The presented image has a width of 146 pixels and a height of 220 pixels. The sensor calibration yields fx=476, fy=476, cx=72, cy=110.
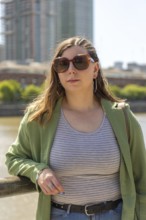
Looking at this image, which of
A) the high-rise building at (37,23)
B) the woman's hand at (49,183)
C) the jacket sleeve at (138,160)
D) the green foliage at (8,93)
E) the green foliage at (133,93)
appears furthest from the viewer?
the high-rise building at (37,23)

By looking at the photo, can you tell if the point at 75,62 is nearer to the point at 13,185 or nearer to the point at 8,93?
the point at 13,185

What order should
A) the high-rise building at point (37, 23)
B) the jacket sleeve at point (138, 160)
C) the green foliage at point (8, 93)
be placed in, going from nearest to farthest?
the jacket sleeve at point (138, 160) → the green foliage at point (8, 93) → the high-rise building at point (37, 23)

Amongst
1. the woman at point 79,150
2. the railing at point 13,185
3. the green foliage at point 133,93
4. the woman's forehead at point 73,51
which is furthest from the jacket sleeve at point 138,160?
the green foliage at point 133,93

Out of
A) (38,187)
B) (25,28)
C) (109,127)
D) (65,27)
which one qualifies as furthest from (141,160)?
(65,27)

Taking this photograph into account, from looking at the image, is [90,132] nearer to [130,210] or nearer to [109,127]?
[109,127]

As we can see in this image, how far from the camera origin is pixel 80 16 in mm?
73562

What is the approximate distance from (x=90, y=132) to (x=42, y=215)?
0.30 m

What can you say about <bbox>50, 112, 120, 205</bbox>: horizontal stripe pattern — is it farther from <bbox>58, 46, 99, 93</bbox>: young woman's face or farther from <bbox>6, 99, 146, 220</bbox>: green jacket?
<bbox>58, 46, 99, 93</bbox>: young woman's face

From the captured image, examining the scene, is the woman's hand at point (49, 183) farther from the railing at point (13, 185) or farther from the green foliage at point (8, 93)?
the green foliage at point (8, 93)

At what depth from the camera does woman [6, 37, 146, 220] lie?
1.49 meters

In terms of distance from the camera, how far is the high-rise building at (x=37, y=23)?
67.1m

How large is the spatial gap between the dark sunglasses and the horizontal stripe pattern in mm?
204

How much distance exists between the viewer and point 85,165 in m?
1.48

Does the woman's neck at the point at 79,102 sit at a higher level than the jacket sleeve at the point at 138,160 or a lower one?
higher
